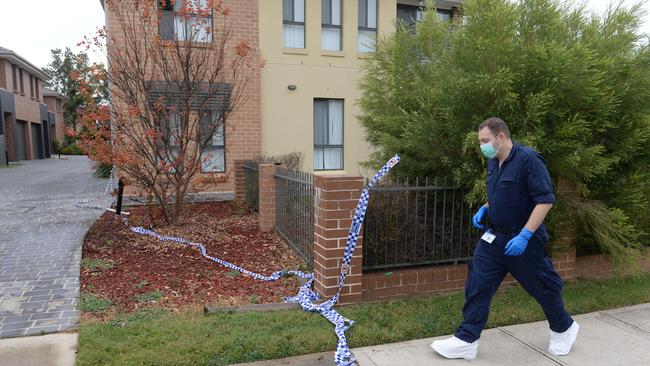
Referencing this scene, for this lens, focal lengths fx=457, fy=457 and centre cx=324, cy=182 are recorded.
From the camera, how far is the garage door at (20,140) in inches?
1156

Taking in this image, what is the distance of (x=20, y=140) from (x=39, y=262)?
30.0 metres

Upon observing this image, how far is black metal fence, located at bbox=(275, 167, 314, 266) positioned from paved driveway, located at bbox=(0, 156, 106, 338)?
8.24 ft

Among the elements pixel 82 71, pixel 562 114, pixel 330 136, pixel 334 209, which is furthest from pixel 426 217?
pixel 330 136

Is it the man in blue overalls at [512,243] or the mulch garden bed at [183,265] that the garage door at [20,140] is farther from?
the man in blue overalls at [512,243]

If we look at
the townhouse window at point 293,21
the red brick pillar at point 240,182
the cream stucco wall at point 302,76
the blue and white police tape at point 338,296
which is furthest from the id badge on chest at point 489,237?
the townhouse window at point 293,21

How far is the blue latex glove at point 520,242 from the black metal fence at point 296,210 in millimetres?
2474

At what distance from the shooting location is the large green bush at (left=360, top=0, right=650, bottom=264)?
4.18 metres

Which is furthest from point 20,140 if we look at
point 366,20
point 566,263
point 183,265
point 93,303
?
point 566,263

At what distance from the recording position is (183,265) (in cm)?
569

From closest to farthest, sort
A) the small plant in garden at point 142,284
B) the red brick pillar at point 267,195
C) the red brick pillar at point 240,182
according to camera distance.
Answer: the small plant in garden at point 142,284 < the red brick pillar at point 267,195 < the red brick pillar at point 240,182

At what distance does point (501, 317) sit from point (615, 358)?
0.92m

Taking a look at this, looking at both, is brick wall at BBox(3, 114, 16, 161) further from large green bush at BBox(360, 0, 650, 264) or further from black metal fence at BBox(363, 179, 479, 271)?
black metal fence at BBox(363, 179, 479, 271)

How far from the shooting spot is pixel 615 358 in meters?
3.52

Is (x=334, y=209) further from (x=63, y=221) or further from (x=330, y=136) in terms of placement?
(x=330, y=136)
